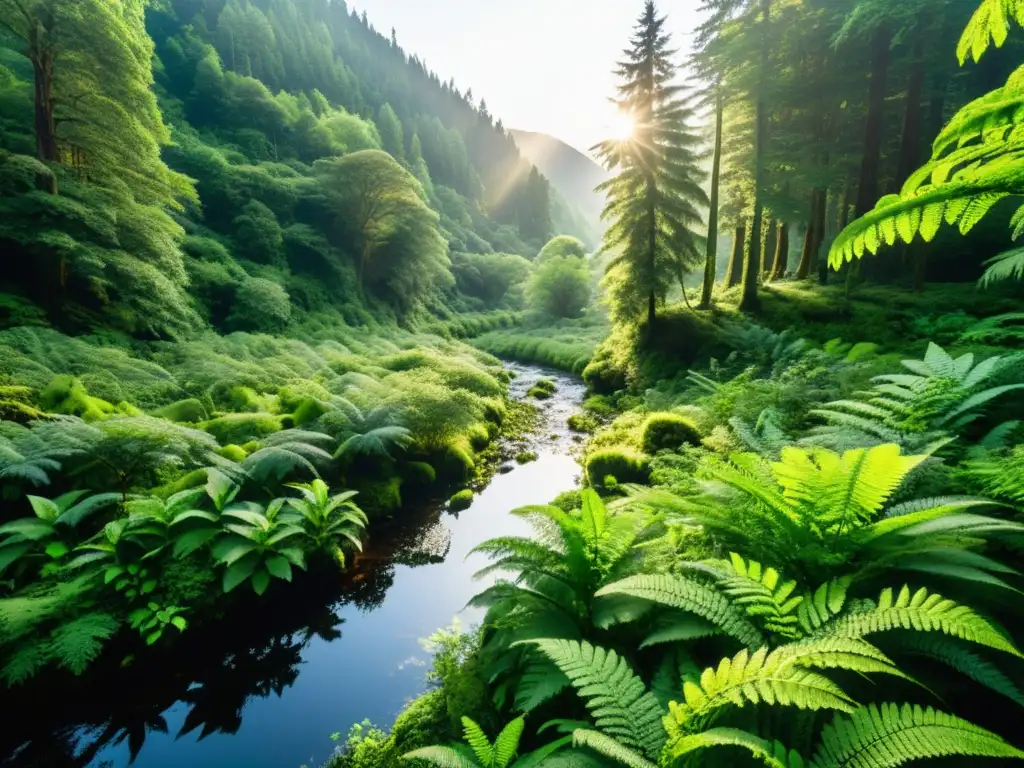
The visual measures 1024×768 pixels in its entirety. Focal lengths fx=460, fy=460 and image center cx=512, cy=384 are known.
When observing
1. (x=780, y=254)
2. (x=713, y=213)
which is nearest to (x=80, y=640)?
(x=713, y=213)

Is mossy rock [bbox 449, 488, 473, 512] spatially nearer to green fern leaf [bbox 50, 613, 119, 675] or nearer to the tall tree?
green fern leaf [bbox 50, 613, 119, 675]

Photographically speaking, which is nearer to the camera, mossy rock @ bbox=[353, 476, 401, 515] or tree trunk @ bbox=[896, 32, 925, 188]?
mossy rock @ bbox=[353, 476, 401, 515]

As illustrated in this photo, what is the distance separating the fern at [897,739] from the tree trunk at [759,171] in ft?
48.9

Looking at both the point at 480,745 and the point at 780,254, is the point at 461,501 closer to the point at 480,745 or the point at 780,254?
the point at 480,745

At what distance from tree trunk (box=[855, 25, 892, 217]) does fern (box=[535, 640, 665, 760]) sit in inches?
642

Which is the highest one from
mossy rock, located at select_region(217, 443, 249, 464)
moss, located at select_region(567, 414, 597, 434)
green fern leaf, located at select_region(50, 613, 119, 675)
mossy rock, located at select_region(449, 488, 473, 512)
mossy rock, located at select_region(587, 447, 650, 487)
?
mossy rock, located at select_region(217, 443, 249, 464)

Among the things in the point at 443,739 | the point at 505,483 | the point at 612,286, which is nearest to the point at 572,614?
the point at 443,739

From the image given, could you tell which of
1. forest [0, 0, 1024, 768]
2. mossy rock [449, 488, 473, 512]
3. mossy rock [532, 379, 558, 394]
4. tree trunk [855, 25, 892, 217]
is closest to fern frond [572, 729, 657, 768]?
forest [0, 0, 1024, 768]

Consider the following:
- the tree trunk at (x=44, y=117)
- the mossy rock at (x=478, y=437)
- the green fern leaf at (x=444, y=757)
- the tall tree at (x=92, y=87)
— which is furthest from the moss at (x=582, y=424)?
the tree trunk at (x=44, y=117)

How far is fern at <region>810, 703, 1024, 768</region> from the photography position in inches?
53.4

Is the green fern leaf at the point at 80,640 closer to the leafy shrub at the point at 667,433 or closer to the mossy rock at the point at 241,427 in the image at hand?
the mossy rock at the point at 241,427

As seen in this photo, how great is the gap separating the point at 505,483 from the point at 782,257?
1712cm

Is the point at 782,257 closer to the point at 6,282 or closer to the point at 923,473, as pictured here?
the point at 923,473

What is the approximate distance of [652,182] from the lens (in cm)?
1518
